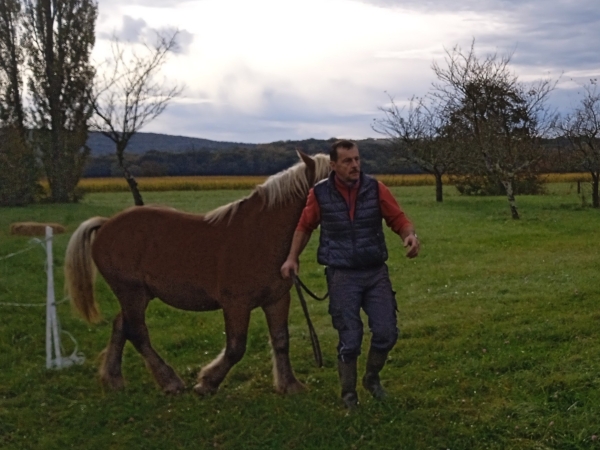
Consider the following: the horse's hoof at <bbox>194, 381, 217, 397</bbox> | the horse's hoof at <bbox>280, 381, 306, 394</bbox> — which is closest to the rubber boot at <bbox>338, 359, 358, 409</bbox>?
the horse's hoof at <bbox>280, 381, 306, 394</bbox>

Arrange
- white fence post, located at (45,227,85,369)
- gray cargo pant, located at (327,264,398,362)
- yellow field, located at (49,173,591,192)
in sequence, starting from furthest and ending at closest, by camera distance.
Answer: yellow field, located at (49,173,591,192) < white fence post, located at (45,227,85,369) < gray cargo pant, located at (327,264,398,362)

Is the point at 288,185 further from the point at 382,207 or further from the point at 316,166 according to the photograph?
the point at 382,207

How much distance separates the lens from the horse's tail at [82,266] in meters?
6.05

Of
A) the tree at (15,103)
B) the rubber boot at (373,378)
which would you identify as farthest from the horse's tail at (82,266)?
the tree at (15,103)

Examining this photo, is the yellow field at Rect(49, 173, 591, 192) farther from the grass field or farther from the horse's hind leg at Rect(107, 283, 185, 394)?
the horse's hind leg at Rect(107, 283, 185, 394)

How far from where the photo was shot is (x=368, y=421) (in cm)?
489

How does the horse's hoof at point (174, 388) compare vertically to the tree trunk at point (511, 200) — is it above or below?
below

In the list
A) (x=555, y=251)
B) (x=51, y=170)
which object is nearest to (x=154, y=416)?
(x=555, y=251)

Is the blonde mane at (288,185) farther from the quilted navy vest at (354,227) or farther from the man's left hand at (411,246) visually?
the man's left hand at (411,246)

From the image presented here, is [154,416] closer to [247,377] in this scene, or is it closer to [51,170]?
[247,377]

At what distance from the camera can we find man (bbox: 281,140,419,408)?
4.82m

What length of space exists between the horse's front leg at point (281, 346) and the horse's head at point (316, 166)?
1.00m

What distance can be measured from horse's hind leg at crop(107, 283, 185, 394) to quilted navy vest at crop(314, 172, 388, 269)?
1834 mm

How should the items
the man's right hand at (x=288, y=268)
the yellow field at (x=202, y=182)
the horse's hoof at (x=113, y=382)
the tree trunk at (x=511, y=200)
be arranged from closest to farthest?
the man's right hand at (x=288, y=268), the horse's hoof at (x=113, y=382), the tree trunk at (x=511, y=200), the yellow field at (x=202, y=182)
